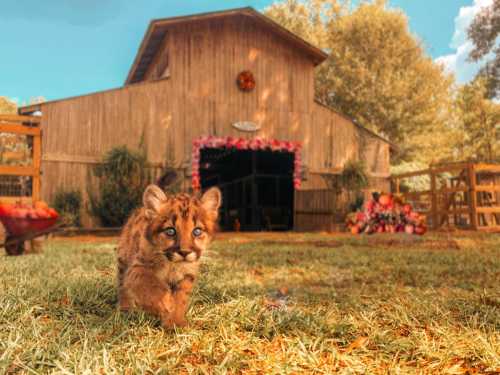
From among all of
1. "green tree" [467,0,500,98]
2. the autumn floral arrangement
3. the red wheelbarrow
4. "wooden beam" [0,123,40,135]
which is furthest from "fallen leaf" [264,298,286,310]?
"green tree" [467,0,500,98]

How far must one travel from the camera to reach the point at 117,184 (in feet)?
48.4

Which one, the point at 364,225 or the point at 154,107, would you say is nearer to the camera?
the point at 364,225

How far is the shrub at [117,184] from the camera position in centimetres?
1465

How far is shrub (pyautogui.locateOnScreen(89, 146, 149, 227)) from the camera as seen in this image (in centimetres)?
1465

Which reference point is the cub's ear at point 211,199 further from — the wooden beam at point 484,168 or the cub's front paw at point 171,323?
the wooden beam at point 484,168

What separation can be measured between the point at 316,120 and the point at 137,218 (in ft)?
54.3

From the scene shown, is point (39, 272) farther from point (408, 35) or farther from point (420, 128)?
point (408, 35)

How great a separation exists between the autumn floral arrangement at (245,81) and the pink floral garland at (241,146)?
2.36 meters

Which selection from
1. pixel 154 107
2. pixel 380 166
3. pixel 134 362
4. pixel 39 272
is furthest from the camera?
pixel 380 166

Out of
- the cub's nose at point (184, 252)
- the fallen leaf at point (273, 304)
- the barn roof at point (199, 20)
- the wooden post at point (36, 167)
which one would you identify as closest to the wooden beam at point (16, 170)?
the wooden post at point (36, 167)

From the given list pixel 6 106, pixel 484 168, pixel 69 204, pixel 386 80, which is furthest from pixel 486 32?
pixel 6 106

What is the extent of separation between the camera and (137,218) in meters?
3.03

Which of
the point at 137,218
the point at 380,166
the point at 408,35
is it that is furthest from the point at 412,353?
the point at 408,35

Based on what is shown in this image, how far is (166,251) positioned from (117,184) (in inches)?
A: 520
